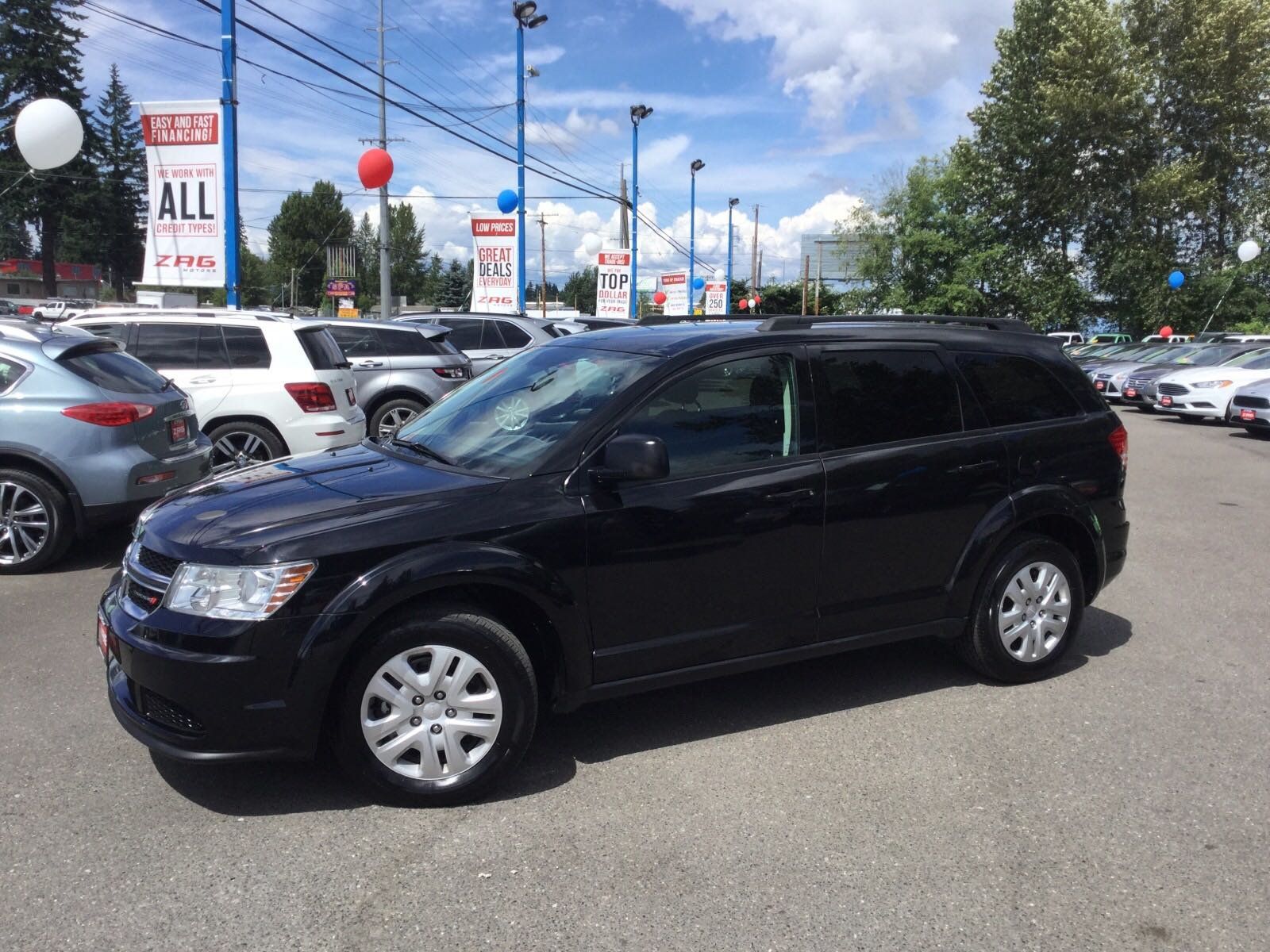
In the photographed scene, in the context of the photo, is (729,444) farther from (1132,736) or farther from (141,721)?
(141,721)

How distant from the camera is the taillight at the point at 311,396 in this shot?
898 centimetres

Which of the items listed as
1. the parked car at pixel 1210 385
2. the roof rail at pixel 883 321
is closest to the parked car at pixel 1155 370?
the parked car at pixel 1210 385

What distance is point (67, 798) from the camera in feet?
12.0

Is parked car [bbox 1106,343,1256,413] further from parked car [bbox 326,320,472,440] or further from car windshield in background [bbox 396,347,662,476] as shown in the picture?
car windshield in background [bbox 396,347,662,476]

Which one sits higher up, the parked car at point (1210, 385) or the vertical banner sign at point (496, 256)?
the vertical banner sign at point (496, 256)

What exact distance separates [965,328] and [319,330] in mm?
6622

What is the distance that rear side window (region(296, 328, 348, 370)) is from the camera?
9242mm

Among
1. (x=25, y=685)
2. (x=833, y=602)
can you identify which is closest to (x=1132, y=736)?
(x=833, y=602)

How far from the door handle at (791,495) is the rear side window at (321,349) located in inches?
242

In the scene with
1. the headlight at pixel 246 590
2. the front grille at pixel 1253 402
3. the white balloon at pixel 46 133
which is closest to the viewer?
the headlight at pixel 246 590

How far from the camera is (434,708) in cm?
357

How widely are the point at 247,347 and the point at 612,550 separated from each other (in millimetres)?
6514

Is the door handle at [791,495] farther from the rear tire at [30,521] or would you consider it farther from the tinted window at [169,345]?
the tinted window at [169,345]

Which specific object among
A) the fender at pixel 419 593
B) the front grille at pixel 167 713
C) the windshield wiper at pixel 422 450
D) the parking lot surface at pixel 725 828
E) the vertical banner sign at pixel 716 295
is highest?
the vertical banner sign at pixel 716 295
